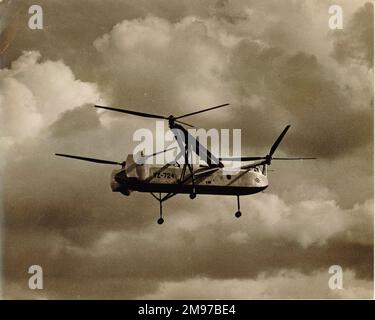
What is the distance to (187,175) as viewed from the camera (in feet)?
144

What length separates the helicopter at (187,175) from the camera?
138 feet

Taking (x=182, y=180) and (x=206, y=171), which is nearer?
(x=182, y=180)

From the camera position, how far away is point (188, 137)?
135 feet

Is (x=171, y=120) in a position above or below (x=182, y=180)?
above

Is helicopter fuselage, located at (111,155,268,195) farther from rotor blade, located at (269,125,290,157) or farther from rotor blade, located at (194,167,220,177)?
rotor blade, located at (269,125,290,157)

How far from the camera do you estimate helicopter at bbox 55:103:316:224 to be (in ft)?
138

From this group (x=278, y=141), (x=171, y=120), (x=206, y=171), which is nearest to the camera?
(x=171, y=120)

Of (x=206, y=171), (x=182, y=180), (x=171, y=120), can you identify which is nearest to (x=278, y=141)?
(x=206, y=171)

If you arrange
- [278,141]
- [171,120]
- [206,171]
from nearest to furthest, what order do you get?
[171,120] → [278,141] → [206,171]

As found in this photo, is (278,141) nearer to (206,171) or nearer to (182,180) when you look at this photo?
(206,171)

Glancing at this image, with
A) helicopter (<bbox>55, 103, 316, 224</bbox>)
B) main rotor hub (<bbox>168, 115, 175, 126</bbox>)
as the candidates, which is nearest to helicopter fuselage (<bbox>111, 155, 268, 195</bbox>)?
helicopter (<bbox>55, 103, 316, 224</bbox>)
